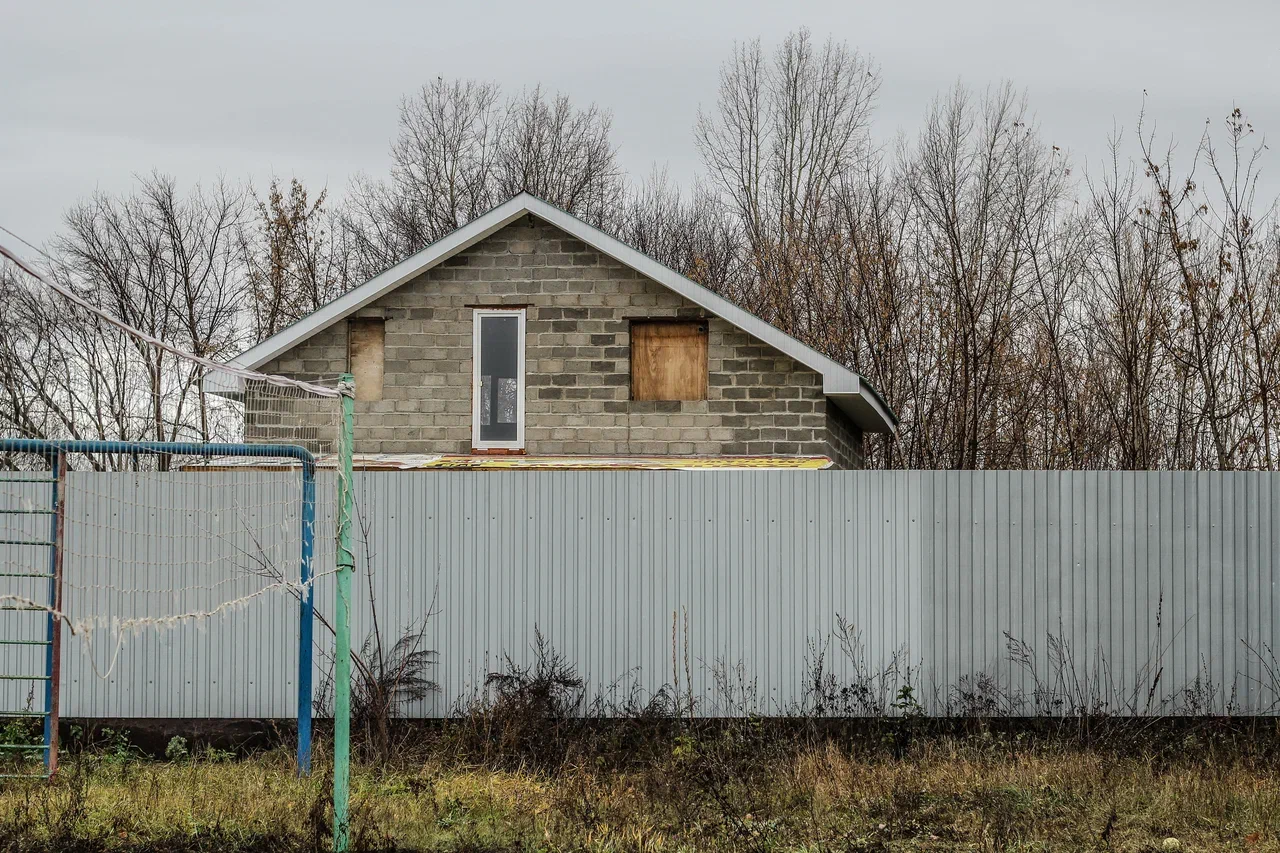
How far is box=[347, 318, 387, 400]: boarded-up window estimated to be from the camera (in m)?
16.1

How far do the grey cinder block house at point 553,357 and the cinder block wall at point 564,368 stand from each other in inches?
0.6

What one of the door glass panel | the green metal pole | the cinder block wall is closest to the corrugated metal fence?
the green metal pole

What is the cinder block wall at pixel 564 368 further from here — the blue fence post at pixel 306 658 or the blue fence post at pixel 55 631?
the blue fence post at pixel 306 658

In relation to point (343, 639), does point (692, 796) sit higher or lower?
lower

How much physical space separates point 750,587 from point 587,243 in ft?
22.0

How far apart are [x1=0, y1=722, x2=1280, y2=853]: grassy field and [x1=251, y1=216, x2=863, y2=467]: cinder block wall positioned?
5.99 m

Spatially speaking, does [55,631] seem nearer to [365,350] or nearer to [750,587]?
[750,587]

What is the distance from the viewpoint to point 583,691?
406 inches

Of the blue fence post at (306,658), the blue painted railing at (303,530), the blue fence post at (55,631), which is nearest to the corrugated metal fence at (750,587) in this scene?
the blue fence post at (55,631)

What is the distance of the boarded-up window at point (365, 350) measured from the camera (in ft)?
52.9

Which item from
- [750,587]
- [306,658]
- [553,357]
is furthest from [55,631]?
[553,357]

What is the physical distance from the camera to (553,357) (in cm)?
1591

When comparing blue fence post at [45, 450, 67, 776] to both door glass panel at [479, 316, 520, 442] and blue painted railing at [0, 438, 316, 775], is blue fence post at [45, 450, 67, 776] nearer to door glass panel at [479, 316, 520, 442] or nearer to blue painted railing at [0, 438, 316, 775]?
blue painted railing at [0, 438, 316, 775]

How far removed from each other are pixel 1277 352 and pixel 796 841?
13027 mm
